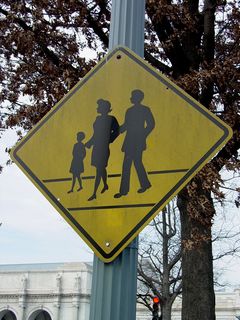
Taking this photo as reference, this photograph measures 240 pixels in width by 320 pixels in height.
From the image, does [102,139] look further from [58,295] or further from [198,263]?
[58,295]

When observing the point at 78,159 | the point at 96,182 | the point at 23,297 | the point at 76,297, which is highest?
the point at 23,297

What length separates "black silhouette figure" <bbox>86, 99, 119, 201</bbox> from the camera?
2971 millimetres

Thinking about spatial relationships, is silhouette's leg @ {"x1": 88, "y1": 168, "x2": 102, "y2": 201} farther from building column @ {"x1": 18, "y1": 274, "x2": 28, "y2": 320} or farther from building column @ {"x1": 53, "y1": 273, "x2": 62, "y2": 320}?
building column @ {"x1": 18, "y1": 274, "x2": 28, "y2": 320}

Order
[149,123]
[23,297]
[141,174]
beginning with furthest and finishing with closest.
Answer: [23,297]
[149,123]
[141,174]

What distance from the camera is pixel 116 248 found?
281cm

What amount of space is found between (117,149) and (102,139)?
4.8 inches

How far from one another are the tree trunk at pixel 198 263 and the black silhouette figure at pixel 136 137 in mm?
5967

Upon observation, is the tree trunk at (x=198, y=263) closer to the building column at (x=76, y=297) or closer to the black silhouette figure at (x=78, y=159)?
the black silhouette figure at (x=78, y=159)

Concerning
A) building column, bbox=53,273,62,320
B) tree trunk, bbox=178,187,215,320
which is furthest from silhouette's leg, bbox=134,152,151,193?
building column, bbox=53,273,62,320

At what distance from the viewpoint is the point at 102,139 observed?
3059 millimetres

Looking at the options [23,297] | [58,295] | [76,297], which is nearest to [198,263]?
[76,297]

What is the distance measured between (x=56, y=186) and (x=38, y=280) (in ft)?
193

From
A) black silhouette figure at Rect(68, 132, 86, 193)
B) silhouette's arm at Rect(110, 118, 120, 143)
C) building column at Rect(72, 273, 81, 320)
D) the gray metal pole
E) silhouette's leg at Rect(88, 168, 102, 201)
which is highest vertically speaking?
building column at Rect(72, 273, 81, 320)

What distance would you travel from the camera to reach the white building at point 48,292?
56.8 meters
